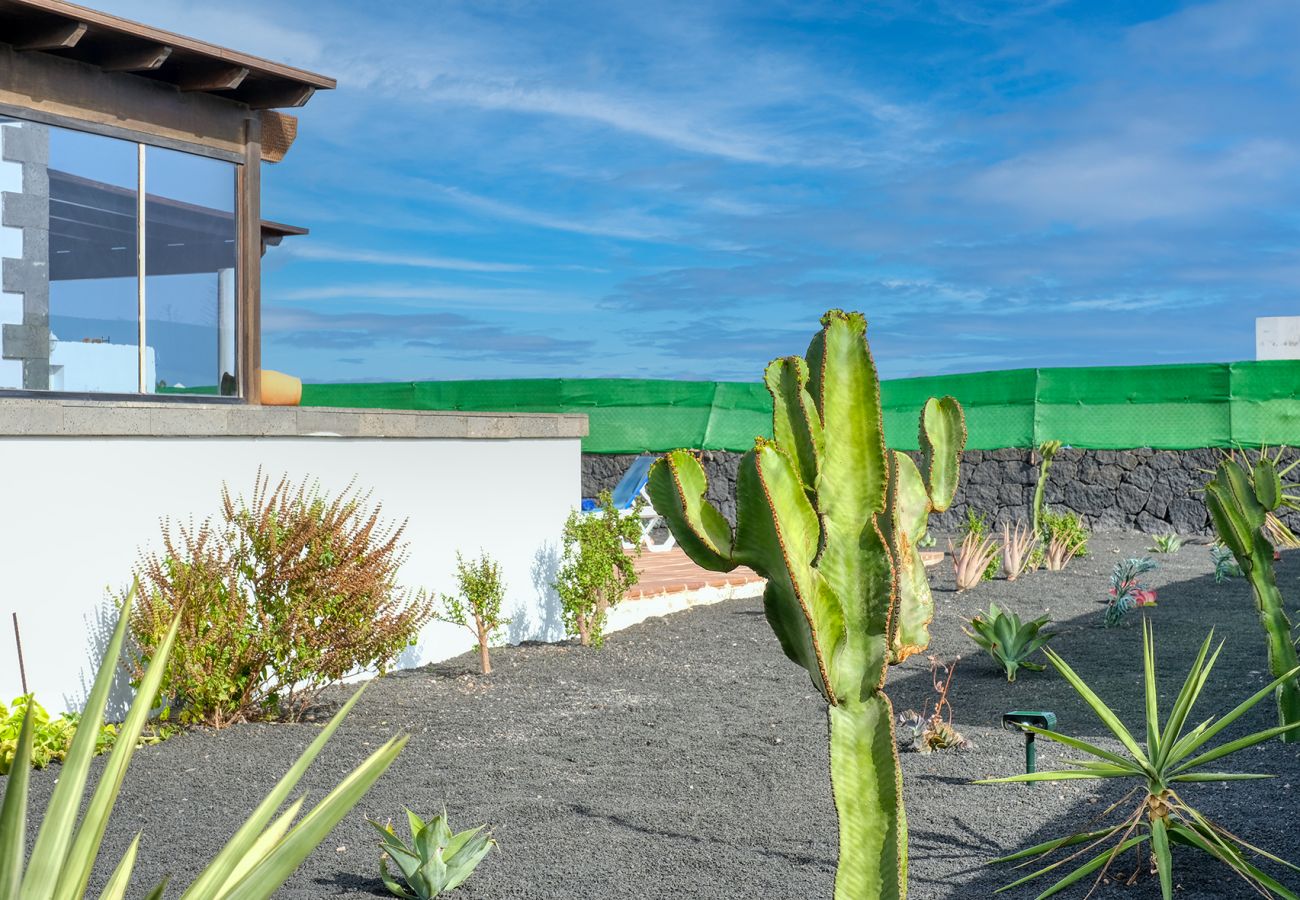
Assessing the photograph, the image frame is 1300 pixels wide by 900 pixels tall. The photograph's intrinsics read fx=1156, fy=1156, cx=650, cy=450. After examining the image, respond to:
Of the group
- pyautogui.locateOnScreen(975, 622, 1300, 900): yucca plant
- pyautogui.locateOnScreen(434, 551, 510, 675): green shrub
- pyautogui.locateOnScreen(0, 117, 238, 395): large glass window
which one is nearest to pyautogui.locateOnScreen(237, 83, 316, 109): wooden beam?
pyautogui.locateOnScreen(0, 117, 238, 395): large glass window

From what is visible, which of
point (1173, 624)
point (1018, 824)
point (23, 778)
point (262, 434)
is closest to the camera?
point (23, 778)

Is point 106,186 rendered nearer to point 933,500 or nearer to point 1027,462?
point 933,500

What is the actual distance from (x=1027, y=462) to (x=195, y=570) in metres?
12.9

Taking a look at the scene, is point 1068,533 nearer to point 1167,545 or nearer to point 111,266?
point 1167,545

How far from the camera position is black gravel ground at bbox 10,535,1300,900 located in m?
4.00

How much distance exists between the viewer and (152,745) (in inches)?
228

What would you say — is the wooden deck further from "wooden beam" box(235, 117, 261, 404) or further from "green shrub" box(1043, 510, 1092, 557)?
"green shrub" box(1043, 510, 1092, 557)

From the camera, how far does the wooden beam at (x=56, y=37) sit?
673 centimetres

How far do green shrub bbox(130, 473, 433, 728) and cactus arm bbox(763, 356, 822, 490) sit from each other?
3621 mm

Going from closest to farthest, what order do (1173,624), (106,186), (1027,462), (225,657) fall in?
1. (225,657)
2. (106,186)
3. (1173,624)
4. (1027,462)

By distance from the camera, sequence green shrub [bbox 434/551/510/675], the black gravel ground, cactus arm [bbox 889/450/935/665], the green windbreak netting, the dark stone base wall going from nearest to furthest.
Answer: cactus arm [bbox 889/450/935/665]
the black gravel ground
green shrub [bbox 434/551/510/675]
the green windbreak netting
the dark stone base wall

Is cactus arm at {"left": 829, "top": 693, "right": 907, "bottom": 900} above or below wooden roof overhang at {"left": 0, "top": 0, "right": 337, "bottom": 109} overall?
below

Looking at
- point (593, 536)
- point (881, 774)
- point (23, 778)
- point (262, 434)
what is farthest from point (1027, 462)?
point (23, 778)

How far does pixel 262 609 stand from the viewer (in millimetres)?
6172
